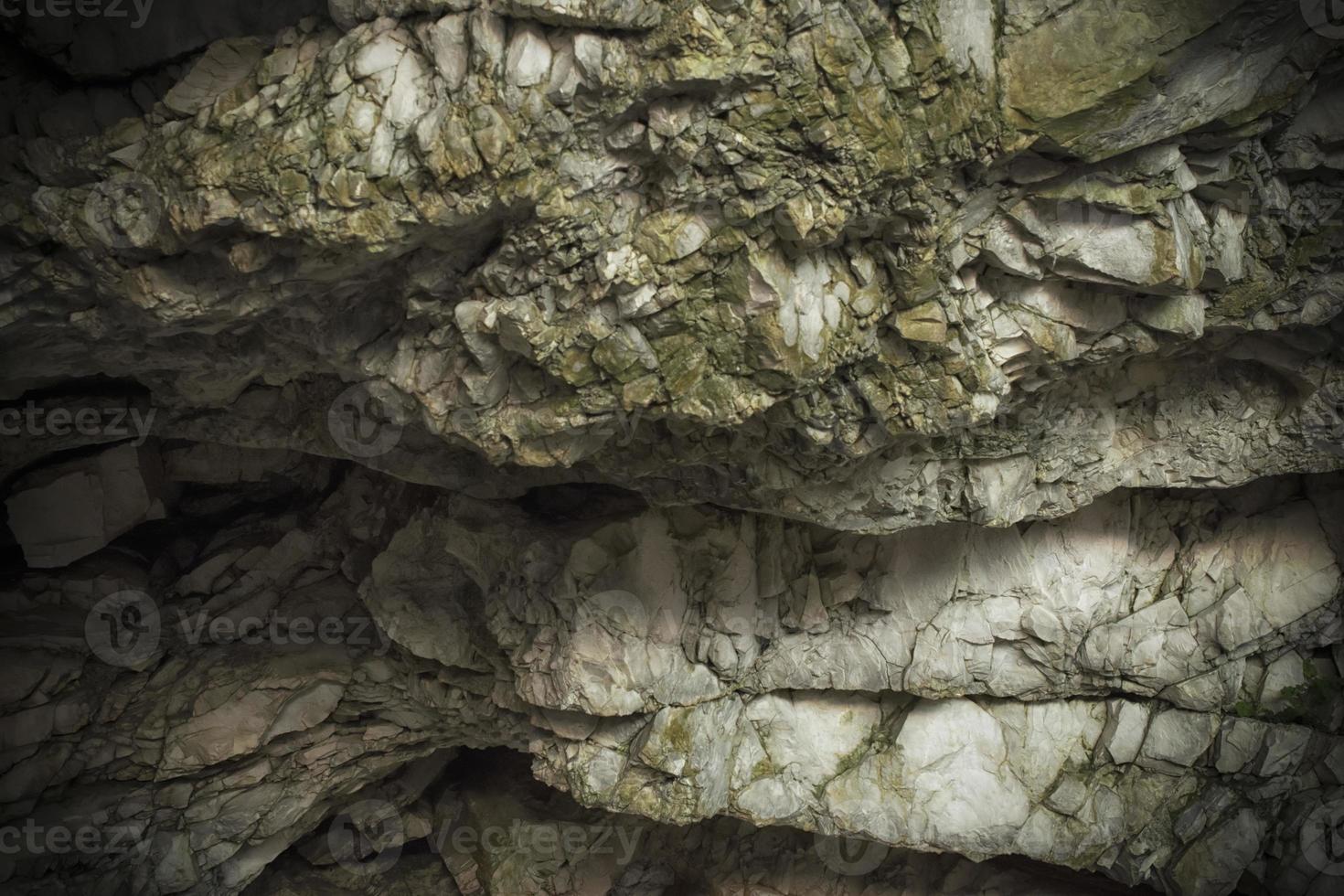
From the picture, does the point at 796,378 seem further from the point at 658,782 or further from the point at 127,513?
the point at 127,513

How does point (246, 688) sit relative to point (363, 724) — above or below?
above

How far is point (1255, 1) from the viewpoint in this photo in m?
6.55

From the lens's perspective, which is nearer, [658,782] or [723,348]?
[723,348]

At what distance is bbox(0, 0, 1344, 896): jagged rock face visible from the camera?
22.6 ft

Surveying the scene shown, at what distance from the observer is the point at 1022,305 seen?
8078 millimetres

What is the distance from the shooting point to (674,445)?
8.89 m

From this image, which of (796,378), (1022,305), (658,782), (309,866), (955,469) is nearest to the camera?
(796,378)

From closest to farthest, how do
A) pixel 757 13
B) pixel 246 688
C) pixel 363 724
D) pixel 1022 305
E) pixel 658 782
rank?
1. pixel 757 13
2. pixel 1022 305
3. pixel 658 782
4. pixel 246 688
5. pixel 363 724

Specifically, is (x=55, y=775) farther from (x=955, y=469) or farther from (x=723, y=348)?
(x=955, y=469)

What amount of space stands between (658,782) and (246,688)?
211 inches

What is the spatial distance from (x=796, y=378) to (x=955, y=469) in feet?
8.88

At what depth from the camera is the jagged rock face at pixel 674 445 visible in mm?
6875

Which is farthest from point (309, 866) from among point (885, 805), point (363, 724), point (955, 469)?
point (955, 469)

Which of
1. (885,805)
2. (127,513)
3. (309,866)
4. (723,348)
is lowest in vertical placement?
(309,866)
